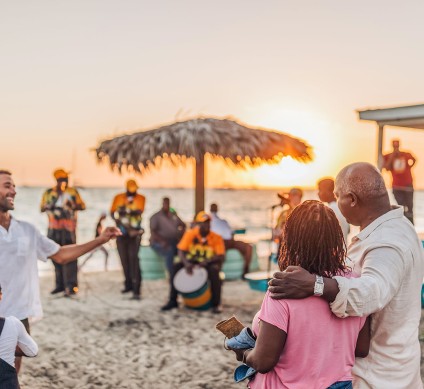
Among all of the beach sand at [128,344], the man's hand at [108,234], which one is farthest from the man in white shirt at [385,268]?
the beach sand at [128,344]

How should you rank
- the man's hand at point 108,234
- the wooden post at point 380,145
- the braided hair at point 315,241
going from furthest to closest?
the wooden post at point 380,145, the man's hand at point 108,234, the braided hair at point 315,241

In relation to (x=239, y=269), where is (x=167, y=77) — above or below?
above

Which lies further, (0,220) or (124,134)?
(124,134)

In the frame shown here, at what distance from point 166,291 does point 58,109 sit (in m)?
16.2

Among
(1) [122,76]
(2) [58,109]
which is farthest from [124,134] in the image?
(2) [58,109]

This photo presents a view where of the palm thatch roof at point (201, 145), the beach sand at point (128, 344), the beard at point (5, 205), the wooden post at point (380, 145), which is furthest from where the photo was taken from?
the palm thatch roof at point (201, 145)

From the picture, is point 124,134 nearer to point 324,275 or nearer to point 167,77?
point 167,77

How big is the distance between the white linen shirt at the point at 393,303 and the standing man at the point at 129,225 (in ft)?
21.2

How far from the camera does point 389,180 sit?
8.90 meters

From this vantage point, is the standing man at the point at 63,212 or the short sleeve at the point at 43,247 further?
Result: the standing man at the point at 63,212

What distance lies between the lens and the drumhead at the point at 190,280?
727cm

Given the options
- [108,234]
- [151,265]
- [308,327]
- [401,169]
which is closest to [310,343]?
[308,327]

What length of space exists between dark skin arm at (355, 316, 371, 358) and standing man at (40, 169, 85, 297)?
265 inches

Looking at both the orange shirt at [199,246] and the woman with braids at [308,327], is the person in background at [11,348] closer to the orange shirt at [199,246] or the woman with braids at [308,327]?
the woman with braids at [308,327]
